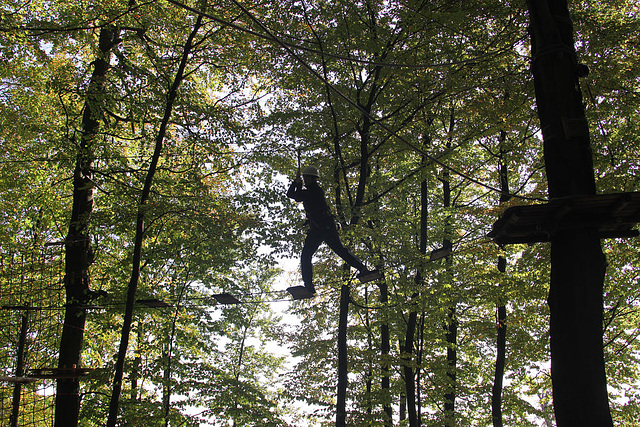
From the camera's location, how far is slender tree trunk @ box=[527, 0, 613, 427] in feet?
11.1

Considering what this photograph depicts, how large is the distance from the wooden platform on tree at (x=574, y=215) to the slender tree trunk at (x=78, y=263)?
756 centimetres

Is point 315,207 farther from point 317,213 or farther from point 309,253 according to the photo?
point 309,253

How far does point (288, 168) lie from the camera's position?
1057 cm

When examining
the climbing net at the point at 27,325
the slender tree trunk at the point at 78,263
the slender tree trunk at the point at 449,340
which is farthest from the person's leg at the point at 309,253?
the climbing net at the point at 27,325

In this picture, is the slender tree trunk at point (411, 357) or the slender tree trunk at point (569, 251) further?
the slender tree trunk at point (411, 357)

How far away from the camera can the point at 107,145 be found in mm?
9312

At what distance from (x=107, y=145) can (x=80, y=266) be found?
258cm

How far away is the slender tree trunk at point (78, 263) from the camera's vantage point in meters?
8.27

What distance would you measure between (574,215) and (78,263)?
8.93 m

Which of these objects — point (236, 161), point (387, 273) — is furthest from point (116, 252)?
point (387, 273)

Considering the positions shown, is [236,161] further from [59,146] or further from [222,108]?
[59,146]

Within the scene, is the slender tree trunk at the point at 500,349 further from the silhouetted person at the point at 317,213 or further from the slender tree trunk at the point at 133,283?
the slender tree trunk at the point at 133,283

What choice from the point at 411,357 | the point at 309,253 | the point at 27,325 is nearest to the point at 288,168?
the point at 309,253

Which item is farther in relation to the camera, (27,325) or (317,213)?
(27,325)
